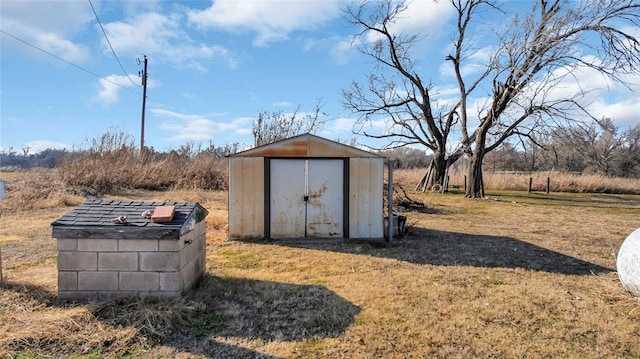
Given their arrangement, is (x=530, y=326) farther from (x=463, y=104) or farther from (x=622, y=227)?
(x=463, y=104)

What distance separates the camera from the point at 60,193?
13367 millimetres

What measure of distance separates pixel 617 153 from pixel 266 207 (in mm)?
46238

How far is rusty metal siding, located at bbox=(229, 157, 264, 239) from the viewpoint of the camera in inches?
296

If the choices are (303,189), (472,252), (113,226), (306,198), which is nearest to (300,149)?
(303,189)

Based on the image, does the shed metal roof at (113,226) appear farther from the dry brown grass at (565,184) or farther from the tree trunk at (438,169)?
the dry brown grass at (565,184)

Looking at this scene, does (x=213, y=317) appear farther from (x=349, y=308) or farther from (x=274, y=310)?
(x=349, y=308)

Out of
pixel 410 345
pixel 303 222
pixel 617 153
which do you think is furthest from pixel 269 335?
pixel 617 153

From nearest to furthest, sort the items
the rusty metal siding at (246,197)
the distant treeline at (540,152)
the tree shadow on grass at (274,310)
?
1. the tree shadow on grass at (274,310)
2. the rusty metal siding at (246,197)
3. the distant treeline at (540,152)

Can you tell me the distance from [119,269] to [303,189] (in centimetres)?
410

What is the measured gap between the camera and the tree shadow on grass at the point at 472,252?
608 cm

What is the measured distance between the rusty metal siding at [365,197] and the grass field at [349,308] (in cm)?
52

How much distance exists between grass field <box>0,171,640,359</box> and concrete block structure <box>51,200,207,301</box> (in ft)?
0.57

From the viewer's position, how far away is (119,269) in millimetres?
3988

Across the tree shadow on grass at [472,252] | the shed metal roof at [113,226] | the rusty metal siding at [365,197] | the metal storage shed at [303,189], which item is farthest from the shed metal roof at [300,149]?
the shed metal roof at [113,226]
